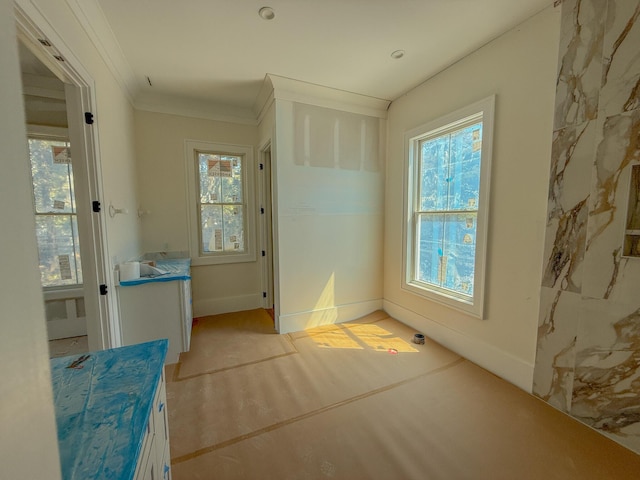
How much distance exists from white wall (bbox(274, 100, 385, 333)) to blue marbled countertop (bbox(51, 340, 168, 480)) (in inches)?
80.0

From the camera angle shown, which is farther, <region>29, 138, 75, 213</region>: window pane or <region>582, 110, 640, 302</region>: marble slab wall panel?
<region>29, 138, 75, 213</region>: window pane

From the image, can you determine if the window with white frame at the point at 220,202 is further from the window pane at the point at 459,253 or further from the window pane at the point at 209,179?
the window pane at the point at 459,253

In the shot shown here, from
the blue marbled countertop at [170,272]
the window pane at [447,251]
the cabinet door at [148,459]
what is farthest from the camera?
the window pane at [447,251]

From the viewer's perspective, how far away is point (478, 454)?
4.98 feet

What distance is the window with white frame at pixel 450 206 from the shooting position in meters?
2.31

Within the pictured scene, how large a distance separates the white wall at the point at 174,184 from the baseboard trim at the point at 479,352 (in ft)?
8.42

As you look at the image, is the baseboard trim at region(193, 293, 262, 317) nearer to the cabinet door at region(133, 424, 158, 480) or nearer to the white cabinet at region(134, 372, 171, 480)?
the white cabinet at region(134, 372, 171, 480)

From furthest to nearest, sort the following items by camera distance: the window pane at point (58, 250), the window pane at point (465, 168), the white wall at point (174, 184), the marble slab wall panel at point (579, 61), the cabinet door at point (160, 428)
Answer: the white wall at point (174, 184) → the window pane at point (58, 250) → the window pane at point (465, 168) → the marble slab wall panel at point (579, 61) → the cabinet door at point (160, 428)

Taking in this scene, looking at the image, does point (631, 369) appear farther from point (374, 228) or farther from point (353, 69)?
point (353, 69)

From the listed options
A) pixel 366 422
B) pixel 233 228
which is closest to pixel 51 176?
pixel 233 228

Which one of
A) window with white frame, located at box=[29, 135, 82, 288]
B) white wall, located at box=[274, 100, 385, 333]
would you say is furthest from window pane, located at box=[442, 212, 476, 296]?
A: window with white frame, located at box=[29, 135, 82, 288]

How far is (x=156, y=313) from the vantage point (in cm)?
241

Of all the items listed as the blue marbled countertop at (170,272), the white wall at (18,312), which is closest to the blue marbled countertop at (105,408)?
the white wall at (18,312)

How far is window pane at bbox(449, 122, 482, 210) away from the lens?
2.39 meters
